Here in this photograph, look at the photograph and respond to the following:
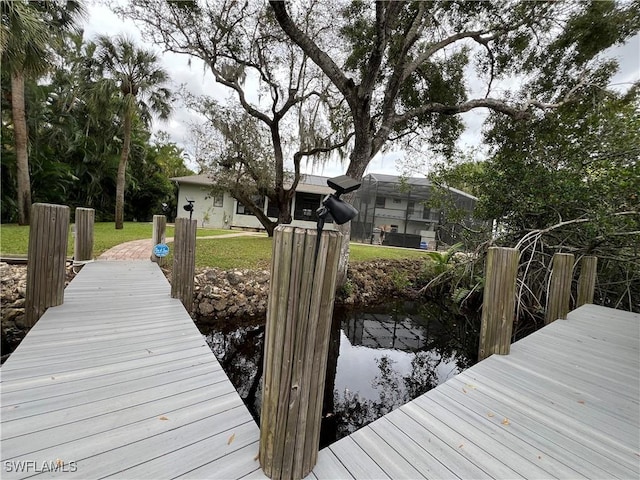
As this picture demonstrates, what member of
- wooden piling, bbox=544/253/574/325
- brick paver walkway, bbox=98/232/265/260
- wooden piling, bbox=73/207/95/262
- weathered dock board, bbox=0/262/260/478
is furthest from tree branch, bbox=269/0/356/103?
brick paver walkway, bbox=98/232/265/260

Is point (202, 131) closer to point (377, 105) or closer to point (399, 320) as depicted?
point (377, 105)

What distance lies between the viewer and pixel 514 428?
72.7 inches

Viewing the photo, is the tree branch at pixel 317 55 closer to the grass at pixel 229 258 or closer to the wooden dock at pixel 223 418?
the grass at pixel 229 258

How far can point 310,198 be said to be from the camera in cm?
1861

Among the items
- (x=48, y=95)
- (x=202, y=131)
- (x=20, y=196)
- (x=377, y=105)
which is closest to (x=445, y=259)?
(x=377, y=105)

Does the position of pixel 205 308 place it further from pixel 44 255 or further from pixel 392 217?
pixel 392 217

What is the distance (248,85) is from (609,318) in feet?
35.2

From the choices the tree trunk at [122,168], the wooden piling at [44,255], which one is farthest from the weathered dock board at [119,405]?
the tree trunk at [122,168]

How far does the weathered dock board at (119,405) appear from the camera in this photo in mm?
1355

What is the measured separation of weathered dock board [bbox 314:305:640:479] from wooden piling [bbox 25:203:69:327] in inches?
135

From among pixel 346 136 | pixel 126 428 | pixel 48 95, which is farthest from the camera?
pixel 48 95

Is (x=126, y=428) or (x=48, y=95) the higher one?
(x=48, y=95)

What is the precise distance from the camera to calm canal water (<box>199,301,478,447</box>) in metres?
2.97

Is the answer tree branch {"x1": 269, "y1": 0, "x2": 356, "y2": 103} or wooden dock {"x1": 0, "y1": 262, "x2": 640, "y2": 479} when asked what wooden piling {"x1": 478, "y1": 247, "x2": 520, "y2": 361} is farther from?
tree branch {"x1": 269, "y1": 0, "x2": 356, "y2": 103}
